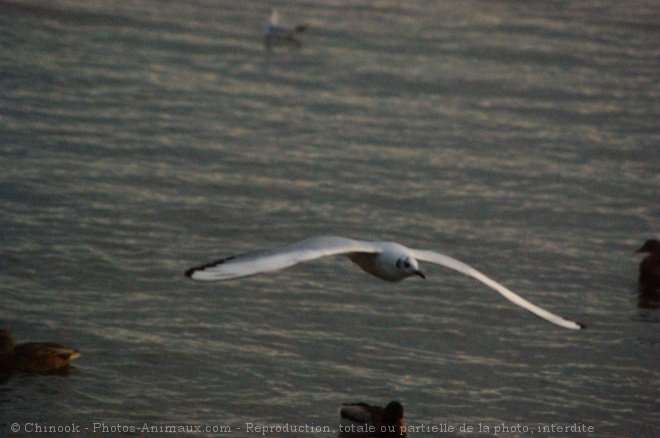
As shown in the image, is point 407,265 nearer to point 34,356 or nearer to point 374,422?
point 374,422

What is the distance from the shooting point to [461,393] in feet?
31.9

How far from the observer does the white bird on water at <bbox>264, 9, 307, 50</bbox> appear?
1001 inches

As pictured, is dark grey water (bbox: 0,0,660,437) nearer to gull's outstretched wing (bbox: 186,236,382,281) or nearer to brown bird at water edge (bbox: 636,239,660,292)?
brown bird at water edge (bbox: 636,239,660,292)

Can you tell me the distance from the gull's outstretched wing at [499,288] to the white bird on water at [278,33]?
17.5m

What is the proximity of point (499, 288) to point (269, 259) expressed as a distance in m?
1.92

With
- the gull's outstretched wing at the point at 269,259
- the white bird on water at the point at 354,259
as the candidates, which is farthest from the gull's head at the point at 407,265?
the gull's outstretched wing at the point at 269,259

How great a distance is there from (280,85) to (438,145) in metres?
4.74

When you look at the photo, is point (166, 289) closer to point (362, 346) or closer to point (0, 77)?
point (362, 346)

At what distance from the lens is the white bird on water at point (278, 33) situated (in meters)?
25.4

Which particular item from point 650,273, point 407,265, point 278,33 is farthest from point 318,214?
point 278,33

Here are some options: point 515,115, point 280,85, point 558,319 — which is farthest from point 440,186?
point 558,319

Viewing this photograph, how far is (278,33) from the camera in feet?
84.2

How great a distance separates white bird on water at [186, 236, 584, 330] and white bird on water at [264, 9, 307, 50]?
1723 centimetres

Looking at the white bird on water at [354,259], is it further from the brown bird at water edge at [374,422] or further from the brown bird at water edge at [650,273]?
the brown bird at water edge at [650,273]
